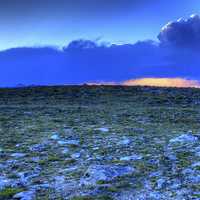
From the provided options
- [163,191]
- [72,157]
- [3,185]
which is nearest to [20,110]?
[72,157]

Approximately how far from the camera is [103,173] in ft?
66.7

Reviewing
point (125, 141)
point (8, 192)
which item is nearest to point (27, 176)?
point (8, 192)

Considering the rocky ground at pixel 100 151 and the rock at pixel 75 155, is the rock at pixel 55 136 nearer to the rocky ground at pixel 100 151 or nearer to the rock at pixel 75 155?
the rocky ground at pixel 100 151

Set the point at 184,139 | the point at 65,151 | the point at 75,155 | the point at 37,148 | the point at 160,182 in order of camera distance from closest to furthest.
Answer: the point at 160,182, the point at 75,155, the point at 65,151, the point at 37,148, the point at 184,139

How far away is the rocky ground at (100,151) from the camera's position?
19.0 metres

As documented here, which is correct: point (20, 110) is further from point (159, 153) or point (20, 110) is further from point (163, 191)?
point (163, 191)

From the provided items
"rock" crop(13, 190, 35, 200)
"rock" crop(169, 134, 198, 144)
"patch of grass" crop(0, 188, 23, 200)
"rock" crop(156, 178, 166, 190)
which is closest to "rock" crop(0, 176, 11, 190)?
"patch of grass" crop(0, 188, 23, 200)

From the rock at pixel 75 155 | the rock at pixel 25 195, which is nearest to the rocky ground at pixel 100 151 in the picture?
the rock at pixel 25 195

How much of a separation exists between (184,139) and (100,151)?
4131 mm

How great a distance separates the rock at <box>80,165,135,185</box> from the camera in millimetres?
19812

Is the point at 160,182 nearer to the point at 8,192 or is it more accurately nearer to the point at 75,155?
the point at 75,155

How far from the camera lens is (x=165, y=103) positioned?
3866 cm

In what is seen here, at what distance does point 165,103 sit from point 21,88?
42.5ft

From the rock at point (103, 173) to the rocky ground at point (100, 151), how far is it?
4 centimetres
